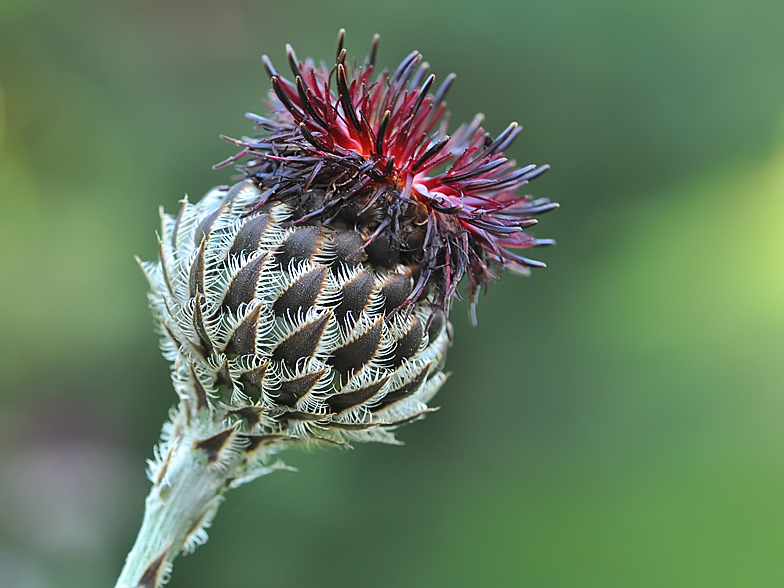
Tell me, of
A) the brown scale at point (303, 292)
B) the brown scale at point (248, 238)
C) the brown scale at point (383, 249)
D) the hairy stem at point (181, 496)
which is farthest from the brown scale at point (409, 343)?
the hairy stem at point (181, 496)

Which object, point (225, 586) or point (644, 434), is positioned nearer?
point (225, 586)

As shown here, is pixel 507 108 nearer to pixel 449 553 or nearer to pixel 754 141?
pixel 754 141

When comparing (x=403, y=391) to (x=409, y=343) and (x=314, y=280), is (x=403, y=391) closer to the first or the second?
(x=409, y=343)

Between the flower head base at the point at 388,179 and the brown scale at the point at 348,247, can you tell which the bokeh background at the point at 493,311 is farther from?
the brown scale at the point at 348,247

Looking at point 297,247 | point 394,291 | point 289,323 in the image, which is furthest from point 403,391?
point 297,247

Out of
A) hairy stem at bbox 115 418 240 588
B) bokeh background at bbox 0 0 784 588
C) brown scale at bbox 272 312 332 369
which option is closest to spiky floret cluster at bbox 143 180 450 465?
brown scale at bbox 272 312 332 369

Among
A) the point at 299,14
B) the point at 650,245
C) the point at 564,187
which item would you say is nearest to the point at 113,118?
the point at 299,14
